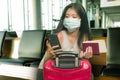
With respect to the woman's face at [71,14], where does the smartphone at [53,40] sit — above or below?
below

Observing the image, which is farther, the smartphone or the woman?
the woman

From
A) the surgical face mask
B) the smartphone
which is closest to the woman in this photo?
the surgical face mask

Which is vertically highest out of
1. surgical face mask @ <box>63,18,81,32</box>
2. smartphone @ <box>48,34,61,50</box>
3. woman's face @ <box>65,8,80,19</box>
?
woman's face @ <box>65,8,80,19</box>

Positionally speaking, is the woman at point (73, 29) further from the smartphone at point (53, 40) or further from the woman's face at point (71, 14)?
the smartphone at point (53, 40)

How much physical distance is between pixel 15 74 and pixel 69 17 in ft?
2.41

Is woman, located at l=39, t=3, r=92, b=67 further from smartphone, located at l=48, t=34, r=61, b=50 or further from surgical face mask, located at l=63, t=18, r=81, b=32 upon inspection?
smartphone, located at l=48, t=34, r=61, b=50

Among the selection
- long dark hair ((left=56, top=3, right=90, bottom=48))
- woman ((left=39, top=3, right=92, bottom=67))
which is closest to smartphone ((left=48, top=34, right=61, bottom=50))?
woman ((left=39, top=3, right=92, bottom=67))

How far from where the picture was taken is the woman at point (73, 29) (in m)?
1.82

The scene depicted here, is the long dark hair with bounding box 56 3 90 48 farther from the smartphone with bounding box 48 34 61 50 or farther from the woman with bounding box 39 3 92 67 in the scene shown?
the smartphone with bounding box 48 34 61 50

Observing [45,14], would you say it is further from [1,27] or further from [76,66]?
[76,66]

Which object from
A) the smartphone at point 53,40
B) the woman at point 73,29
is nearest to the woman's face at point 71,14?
the woman at point 73,29

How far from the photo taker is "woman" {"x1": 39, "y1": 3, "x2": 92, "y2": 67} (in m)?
1.82

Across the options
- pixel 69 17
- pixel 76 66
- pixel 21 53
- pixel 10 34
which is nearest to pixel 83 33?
pixel 69 17

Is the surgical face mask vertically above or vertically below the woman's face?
below
